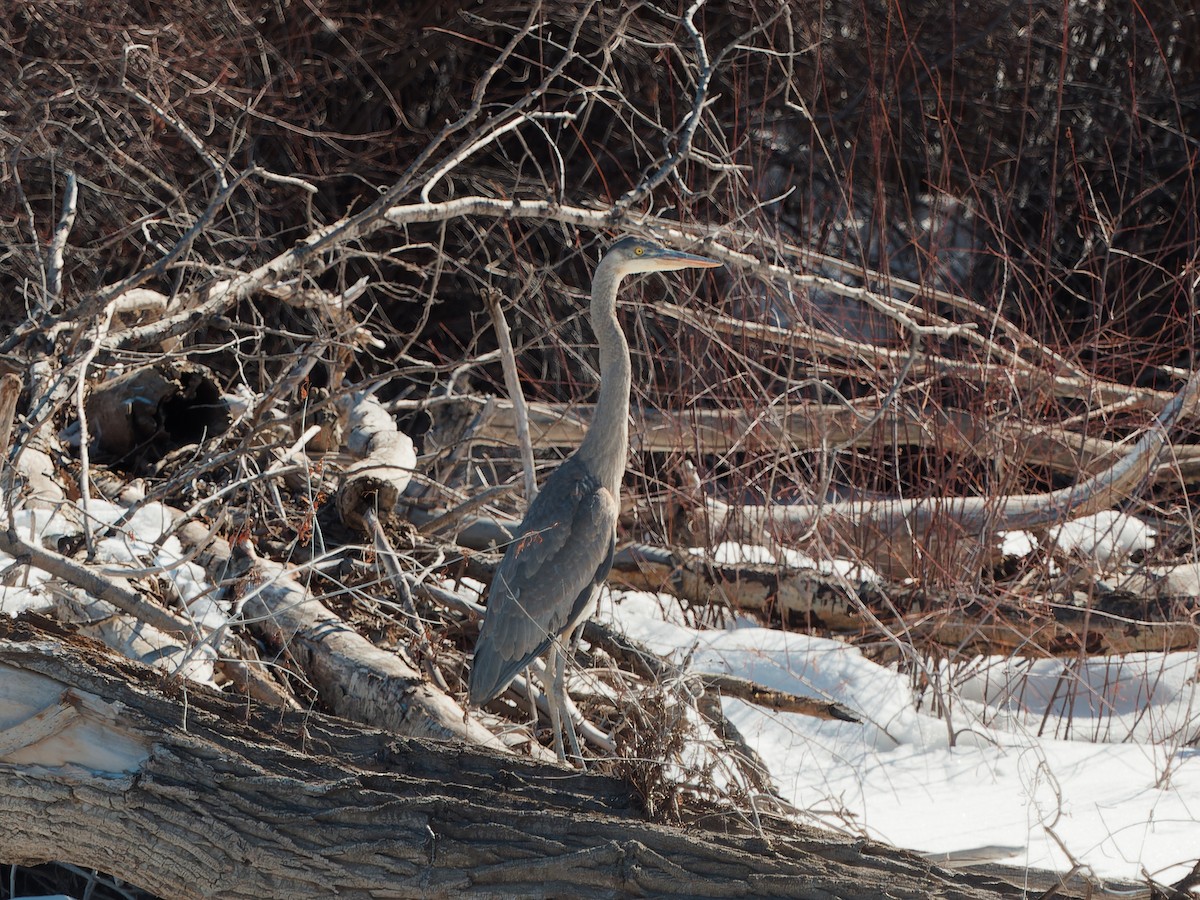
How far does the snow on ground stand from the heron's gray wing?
39cm

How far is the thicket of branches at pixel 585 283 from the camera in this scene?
4512mm

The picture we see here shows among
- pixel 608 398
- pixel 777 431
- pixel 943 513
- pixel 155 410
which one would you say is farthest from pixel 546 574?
pixel 777 431

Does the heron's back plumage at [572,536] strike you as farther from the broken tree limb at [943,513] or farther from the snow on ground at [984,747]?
the broken tree limb at [943,513]

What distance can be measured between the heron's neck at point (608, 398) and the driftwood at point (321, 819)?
1.41 meters

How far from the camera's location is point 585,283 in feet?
26.3

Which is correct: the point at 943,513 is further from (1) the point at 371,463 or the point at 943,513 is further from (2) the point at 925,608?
(1) the point at 371,463

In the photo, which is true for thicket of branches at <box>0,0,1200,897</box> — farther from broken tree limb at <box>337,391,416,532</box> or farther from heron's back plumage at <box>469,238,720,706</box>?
heron's back plumage at <box>469,238,720,706</box>

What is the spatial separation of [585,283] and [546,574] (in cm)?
446

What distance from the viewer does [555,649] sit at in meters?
3.69

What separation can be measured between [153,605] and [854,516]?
3.22 metres

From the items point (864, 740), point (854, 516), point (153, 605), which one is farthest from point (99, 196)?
point (864, 740)

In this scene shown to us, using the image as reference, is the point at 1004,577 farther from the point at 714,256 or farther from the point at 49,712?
the point at 49,712

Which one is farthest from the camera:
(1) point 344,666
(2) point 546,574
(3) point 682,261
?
(3) point 682,261

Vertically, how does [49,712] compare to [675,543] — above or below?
below
